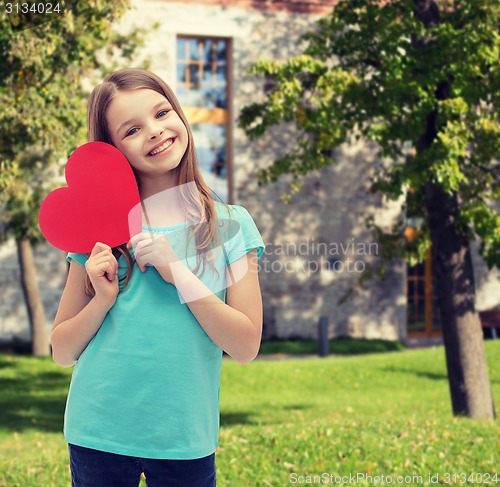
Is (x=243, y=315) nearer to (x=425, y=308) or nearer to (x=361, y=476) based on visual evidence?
(x=361, y=476)

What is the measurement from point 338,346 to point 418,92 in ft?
36.7

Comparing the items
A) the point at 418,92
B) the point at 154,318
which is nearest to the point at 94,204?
the point at 154,318

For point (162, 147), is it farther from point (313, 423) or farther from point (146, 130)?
point (313, 423)

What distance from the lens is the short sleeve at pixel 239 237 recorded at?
1971 millimetres

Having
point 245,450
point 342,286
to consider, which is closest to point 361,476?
point 245,450

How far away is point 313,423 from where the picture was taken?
7.65 metres

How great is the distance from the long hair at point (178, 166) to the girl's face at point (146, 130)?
0.9 inches

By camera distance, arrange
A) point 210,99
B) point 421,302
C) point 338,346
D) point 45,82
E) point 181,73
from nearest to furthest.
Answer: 1. point 45,82
2. point 338,346
3. point 181,73
4. point 210,99
5. point 421,302

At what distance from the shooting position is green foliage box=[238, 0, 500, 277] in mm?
7727

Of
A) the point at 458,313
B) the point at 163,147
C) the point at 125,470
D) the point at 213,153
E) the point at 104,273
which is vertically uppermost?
the point at 213,153

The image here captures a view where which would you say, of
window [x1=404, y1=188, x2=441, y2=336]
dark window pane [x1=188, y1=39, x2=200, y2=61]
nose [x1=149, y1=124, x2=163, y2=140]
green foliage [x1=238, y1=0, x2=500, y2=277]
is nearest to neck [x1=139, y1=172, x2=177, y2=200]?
nose [x1=149, y1=124, x2=163, y2=140]

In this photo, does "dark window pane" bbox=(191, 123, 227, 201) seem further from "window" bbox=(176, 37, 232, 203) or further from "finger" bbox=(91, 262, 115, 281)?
"finger" bbox=(91, 262, 115, 281)

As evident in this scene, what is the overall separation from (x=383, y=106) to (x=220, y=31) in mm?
11193

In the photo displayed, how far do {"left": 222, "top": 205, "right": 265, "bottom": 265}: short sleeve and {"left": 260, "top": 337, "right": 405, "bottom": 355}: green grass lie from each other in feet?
51.2
